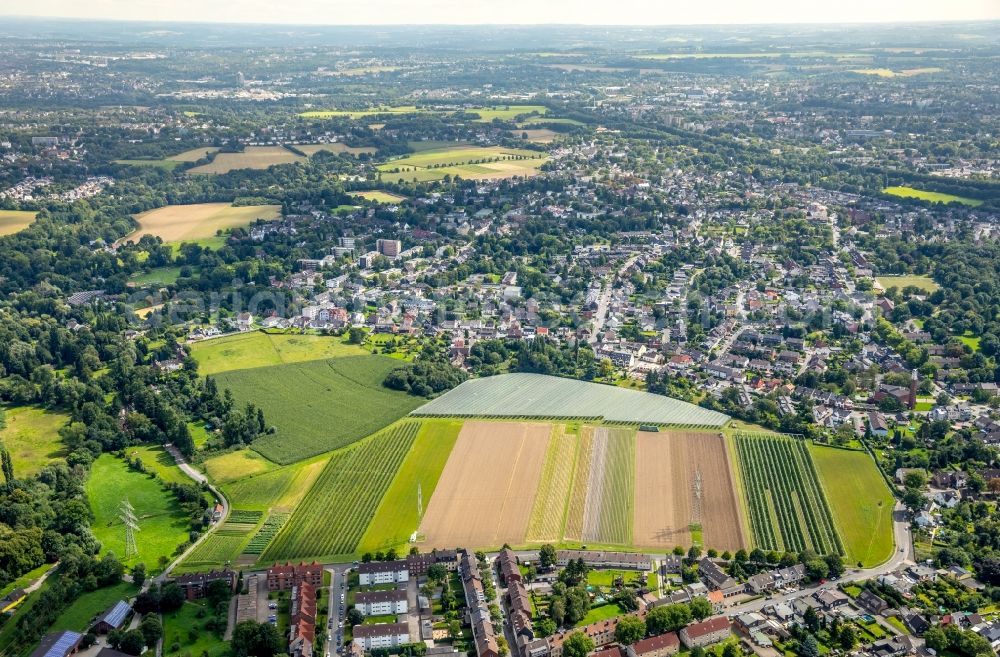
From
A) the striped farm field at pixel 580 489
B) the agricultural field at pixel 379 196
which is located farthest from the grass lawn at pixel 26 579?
the agricultural field at pixel 379 196

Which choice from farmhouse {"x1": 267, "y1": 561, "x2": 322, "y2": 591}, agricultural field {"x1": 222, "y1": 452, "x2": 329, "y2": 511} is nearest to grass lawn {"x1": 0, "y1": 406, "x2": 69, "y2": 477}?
agricultural field {"x1": 222, "y1": 452, "x2": 329, "y2": 511}

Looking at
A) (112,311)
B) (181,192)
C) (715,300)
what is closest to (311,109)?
(181,192)

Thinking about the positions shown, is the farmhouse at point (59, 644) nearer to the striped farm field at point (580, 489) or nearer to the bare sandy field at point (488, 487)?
the bare sandy field at point (488, 487)

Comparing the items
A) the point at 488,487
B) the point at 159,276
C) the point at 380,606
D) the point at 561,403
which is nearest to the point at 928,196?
the point at 561,403

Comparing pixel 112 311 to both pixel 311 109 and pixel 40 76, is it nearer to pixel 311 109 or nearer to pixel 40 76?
pixel 311 109

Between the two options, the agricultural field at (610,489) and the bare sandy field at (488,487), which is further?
the agricultural field at (610,489)

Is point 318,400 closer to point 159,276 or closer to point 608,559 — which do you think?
point 608,559

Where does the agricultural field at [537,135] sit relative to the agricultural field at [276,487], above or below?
above
